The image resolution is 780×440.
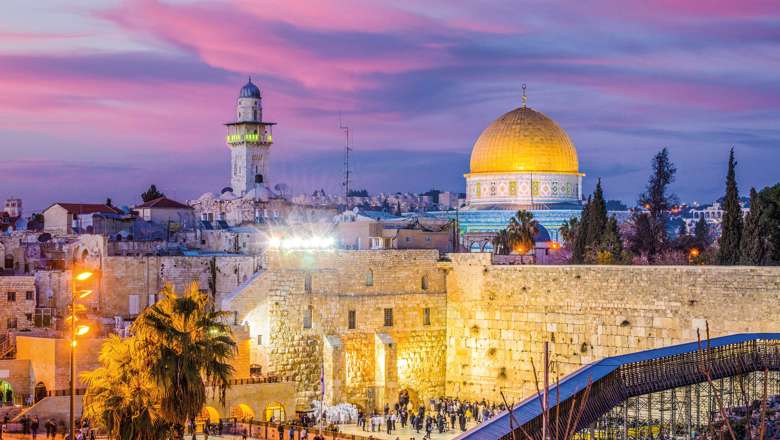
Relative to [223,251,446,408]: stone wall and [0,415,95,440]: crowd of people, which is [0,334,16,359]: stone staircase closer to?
[0,415,95,440]: crowd of people

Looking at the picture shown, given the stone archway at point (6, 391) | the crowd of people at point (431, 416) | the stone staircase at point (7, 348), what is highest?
the stone staircase at point (7, 348)

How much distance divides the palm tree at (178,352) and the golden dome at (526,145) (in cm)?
4259

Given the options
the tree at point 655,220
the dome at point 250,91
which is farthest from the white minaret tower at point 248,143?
the tree at point 655,220

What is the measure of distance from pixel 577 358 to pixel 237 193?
44920 millimetres

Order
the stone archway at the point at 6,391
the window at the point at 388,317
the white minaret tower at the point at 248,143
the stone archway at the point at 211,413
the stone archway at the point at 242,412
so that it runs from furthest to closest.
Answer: the white minaret tower at the point at 248,143
the window at the point at 388,317
the stone archway at the point at 6,391
the stone archway at the point at 242,412
the stone archway at the point at 211,413

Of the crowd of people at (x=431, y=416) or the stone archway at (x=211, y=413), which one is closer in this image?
the stone archway at (x=211, y=413)

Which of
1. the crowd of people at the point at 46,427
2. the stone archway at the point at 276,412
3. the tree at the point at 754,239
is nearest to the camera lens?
the crowd of people at the point at 46,427

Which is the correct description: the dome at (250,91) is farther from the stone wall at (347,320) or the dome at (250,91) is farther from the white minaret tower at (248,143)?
the stone wall at (347,320)

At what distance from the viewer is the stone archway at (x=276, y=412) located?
35.6 meters

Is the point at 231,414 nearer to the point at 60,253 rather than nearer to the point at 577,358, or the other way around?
the point at 577,358

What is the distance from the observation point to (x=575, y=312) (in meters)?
36.3

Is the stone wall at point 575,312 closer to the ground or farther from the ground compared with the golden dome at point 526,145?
closer to the ground

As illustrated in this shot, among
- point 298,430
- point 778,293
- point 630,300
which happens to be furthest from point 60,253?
point 778,293

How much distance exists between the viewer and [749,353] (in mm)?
25062
